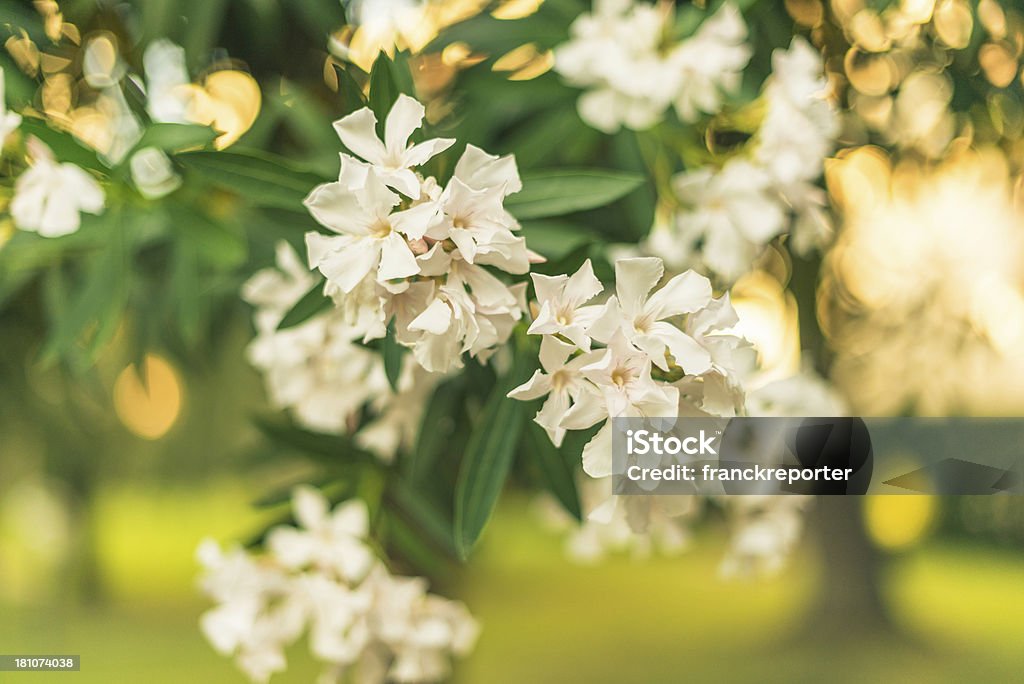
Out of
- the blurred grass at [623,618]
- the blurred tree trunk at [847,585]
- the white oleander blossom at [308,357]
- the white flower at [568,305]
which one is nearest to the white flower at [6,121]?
the white oleander blossom at [308,357]

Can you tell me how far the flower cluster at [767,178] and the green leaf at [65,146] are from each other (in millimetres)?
797

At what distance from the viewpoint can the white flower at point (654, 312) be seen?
66 cm

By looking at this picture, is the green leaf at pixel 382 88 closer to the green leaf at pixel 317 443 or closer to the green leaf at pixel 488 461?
the green leaf at pixel 488 461

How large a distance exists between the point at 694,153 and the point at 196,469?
4461 mm

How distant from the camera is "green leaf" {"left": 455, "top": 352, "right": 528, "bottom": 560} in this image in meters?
0.91

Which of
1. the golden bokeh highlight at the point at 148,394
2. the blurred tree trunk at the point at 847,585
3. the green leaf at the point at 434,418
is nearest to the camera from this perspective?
the green leaf at the point at 434,418

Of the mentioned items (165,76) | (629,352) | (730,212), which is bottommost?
(629,352)

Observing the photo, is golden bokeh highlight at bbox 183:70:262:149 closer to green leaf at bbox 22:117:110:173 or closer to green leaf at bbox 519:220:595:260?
green leaf at bbox 22:117:110:173

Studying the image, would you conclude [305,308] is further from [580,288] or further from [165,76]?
[165,76]

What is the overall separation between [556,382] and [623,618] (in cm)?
486

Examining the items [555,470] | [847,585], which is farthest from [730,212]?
[847,585]

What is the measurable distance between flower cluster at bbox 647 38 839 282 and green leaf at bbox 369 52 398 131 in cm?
54

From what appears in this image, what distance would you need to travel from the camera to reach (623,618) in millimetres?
5191

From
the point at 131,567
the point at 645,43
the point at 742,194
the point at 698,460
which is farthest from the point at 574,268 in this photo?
the point at 131,567
